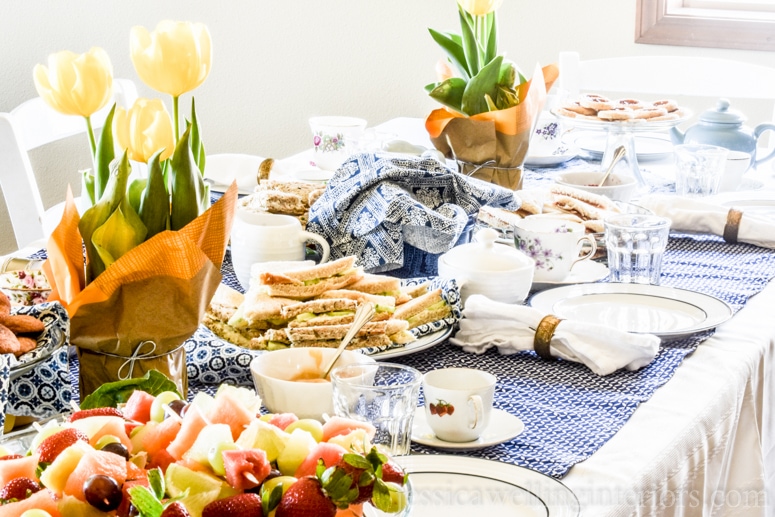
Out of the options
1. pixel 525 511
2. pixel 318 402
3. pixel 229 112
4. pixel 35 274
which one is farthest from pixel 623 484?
pixel 229 112

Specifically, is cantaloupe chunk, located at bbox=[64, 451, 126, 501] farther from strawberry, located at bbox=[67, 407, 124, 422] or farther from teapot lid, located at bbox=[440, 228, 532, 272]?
teapot lid, located at bbox=[440, 228, 532, 272]

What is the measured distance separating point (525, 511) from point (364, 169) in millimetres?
768

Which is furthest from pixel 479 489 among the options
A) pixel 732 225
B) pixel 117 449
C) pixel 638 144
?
pixel 638 144

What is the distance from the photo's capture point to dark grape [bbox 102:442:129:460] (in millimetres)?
556

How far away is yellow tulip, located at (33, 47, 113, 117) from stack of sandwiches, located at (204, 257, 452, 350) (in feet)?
0.93

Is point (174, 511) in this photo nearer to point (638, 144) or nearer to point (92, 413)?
point (92, 413)

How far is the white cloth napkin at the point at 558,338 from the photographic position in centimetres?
105

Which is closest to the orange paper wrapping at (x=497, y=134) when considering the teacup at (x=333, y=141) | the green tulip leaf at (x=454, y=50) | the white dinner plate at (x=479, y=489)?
the green tulip leaf at (x=454, y=50)

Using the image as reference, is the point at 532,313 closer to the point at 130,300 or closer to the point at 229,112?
the point at 130,300

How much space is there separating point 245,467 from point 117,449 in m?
0.08

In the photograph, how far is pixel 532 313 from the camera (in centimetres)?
110

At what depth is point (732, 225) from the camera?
1.57 meters

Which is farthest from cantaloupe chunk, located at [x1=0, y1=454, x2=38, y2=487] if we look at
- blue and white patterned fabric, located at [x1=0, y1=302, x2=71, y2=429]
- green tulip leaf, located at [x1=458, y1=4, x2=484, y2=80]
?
green tulip leaf, located at [x1=458, y1=4, x2=484, y2=80]

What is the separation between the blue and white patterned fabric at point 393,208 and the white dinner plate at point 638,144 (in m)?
0.70
